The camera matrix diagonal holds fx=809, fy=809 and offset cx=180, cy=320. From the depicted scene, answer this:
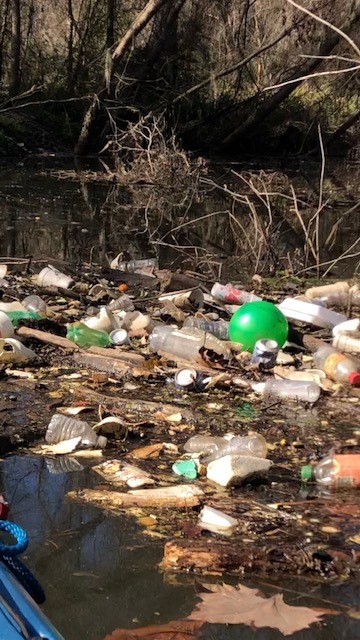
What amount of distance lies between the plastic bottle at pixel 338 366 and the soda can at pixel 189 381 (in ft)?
2.38

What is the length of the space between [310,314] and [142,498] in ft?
9.07

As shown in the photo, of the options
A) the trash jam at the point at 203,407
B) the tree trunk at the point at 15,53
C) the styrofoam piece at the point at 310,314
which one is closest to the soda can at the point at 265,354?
the trash jam at the point at 203,407

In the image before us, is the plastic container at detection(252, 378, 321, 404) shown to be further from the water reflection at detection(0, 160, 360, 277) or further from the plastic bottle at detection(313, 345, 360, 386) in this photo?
the water reflection at detection(0, 160, 360, 277)

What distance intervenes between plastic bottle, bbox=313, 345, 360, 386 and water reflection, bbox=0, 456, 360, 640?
1961 mm

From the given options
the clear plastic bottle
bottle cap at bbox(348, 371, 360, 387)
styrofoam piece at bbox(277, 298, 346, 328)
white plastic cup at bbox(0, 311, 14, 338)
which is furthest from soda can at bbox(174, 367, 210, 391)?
styrofoam piece at bbox(277, 298, 346, 328)

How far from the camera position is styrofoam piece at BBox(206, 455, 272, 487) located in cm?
298

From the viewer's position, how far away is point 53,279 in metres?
6.06

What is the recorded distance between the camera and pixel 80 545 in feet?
8.27

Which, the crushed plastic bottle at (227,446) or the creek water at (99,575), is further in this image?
the crushed plastic bottle at (227,446)

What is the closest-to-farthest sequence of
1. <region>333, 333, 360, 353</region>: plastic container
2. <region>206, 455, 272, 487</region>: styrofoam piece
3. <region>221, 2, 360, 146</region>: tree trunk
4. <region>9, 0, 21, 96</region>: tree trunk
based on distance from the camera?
<region>206, 455, 272, 487</region>: styrofoam piece → <region>333, 333, 360, 353</region>: plastic container → <region>221, 2, 360, 146</region>: tree trunk → <region>9, 0, 21, 96</region>: tree trunk

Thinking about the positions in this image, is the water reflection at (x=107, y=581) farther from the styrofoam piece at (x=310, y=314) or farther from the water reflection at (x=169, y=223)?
the water reflection at (x=169, y=223)

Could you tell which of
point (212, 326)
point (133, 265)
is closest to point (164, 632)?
point (212, 326)

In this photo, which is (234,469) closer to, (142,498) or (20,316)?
(142,498)

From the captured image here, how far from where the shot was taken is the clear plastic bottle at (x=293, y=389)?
13.3ft
